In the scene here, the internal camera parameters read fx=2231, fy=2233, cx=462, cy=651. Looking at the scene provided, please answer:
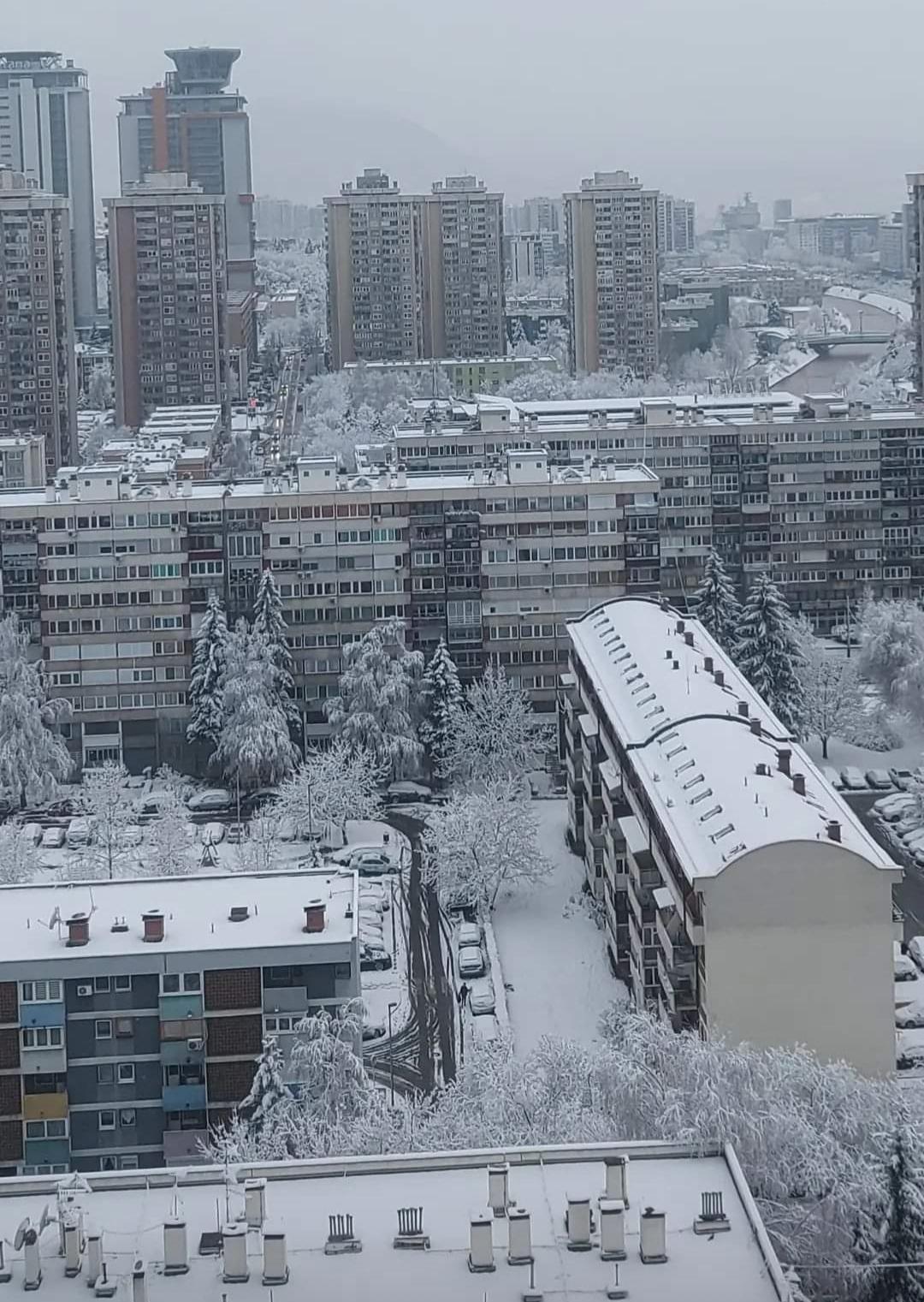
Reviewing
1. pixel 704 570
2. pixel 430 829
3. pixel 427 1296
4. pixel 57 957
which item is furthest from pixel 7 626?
pixel 427 1296

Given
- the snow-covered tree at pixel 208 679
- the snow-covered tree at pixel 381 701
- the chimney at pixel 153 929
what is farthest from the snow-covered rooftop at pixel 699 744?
the snow-covered tree at pixel 208 679

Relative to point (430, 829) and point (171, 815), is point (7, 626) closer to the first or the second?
point (171, 815)

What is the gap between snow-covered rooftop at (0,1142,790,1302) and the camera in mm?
9102

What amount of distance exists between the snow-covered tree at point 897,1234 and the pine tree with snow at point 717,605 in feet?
49.7

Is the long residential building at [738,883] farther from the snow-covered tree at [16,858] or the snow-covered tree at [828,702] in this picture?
the snow-covered tree at [828,702]

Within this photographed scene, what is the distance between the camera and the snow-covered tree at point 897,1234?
36.4 feet

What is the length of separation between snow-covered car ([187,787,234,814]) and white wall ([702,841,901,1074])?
1065cm

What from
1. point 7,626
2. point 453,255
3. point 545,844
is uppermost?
point 453,255

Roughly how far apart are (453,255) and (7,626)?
1374 inches

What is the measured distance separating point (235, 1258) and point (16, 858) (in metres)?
11.3

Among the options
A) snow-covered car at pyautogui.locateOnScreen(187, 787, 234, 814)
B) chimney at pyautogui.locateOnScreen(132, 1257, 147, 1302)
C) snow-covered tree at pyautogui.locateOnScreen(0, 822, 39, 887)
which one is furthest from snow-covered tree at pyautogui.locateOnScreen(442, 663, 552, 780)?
chimney at pyautogui.locateOnScreen(132, 1257, 147, 1302)

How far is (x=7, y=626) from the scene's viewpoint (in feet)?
82.0

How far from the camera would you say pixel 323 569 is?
2569cm

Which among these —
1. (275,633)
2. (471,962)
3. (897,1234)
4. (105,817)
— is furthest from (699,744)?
(275,633)
